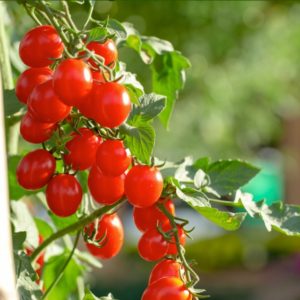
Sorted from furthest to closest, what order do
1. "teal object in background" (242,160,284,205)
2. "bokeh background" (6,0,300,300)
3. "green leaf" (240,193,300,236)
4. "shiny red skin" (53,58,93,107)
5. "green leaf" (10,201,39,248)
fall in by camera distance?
"teal object in background" (242,160,284,205) → "bokeh background" (6,0,300,300) → "green leaf" (10,201,39,248) → "green leaf" (240,193,300,236) → "shiny red skin" (53,58,93,107)

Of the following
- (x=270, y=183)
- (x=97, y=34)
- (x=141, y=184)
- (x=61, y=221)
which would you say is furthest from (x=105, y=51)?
(x=270, y=183)

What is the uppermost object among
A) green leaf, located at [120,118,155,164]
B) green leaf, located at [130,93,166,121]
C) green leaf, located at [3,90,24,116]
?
green leaf, located at [130,93,166,121]

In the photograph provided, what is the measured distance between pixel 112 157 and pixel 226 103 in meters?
4.89

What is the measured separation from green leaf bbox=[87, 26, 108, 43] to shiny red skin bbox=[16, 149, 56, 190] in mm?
138

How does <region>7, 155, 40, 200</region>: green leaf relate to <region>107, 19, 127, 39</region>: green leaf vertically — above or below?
below

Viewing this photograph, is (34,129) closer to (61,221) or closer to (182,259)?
(182,259)

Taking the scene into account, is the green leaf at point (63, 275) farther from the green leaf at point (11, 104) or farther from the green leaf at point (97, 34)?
the green leaf at point (97, 34)

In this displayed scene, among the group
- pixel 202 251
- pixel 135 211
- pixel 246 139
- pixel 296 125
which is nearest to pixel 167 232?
pixel 135 211

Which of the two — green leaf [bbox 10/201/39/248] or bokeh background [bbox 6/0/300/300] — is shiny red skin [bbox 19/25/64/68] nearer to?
green leaf [bbox 10/201/39/248]

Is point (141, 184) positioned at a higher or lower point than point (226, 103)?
higher

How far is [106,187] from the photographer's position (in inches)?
30.7

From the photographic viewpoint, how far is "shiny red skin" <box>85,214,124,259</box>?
0.88 m

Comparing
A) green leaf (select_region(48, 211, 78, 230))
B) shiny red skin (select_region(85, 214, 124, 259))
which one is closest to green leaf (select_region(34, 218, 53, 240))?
green leaf (select_region(48, 211, 78, 230))

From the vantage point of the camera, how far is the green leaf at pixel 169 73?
1.00 meters
